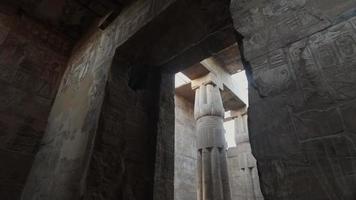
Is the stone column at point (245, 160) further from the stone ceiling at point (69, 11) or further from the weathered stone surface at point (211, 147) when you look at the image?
the stone ceiling at point (69, 11)

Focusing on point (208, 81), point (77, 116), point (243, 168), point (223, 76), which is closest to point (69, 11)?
point (77, 116)

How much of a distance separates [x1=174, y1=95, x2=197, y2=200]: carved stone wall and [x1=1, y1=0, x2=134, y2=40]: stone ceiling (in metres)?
5.21

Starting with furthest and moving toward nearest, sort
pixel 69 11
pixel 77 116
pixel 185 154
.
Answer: pixel 185 154
pixel 69 11
pixel 77 116

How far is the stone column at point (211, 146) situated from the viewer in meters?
5.73

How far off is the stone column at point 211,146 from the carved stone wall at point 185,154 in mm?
1831

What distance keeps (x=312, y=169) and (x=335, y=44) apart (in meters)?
0.67

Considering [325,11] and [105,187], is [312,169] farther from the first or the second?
[105,187]

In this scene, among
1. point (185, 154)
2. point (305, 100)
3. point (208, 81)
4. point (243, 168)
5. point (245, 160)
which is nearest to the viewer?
point (305, 100)

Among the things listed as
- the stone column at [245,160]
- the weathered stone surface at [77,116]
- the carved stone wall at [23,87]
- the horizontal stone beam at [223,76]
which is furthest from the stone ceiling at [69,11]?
the stone column at [245,160]

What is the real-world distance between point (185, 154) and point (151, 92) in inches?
214

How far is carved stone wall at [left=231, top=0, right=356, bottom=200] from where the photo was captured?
1.09 m

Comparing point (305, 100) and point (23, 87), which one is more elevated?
point (23, 87)

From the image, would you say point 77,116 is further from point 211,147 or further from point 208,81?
point 208,81

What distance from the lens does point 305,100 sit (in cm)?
128
